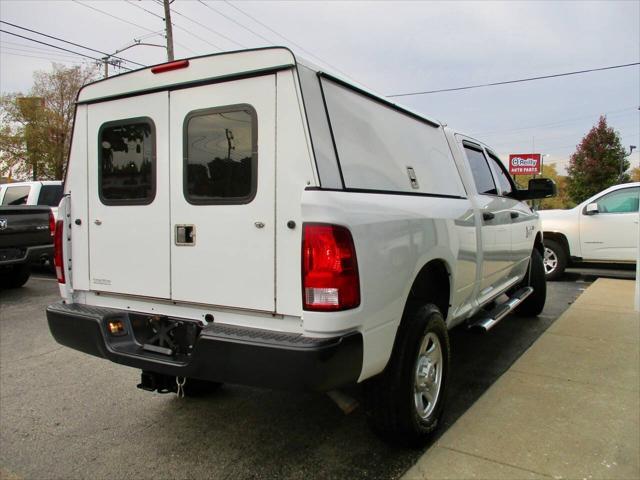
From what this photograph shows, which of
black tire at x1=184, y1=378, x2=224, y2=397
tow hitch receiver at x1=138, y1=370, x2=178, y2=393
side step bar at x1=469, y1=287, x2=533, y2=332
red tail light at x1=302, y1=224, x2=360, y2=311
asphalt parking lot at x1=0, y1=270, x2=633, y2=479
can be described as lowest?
asphalt parking lot at x1=0, y1=270, x2=633, y2=479

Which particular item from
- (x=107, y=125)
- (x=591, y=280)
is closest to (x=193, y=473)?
(x=107, y=125)

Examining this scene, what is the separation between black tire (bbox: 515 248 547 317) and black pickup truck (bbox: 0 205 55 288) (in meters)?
6.80

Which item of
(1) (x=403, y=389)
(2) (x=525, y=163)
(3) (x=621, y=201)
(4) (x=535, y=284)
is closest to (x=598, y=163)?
(2) (x=525, y=163)

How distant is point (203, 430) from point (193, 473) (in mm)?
525

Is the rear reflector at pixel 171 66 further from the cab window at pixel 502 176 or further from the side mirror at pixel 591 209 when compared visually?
the side mirror at pixel 591 209

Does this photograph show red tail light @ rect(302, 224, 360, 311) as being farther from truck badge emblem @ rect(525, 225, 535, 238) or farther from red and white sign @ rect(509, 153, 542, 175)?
red and white sign @ rect(509, 153, 542, 175)

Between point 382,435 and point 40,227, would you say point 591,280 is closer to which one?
point 382,435

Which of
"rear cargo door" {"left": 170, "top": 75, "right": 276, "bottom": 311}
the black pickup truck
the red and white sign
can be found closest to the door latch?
"rear cargo door" {"left": 170, "top": 75, "right": 276, "bottom": 311}

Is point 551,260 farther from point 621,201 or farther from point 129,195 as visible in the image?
point 129,195

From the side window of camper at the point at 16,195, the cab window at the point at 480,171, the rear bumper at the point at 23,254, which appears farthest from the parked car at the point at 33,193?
the cab window at the point at 480,171

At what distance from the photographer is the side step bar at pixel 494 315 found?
4.04 meters

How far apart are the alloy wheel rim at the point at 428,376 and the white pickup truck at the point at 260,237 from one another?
0.01 m

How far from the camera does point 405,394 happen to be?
276cm

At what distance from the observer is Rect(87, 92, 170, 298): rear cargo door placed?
2.89 m
